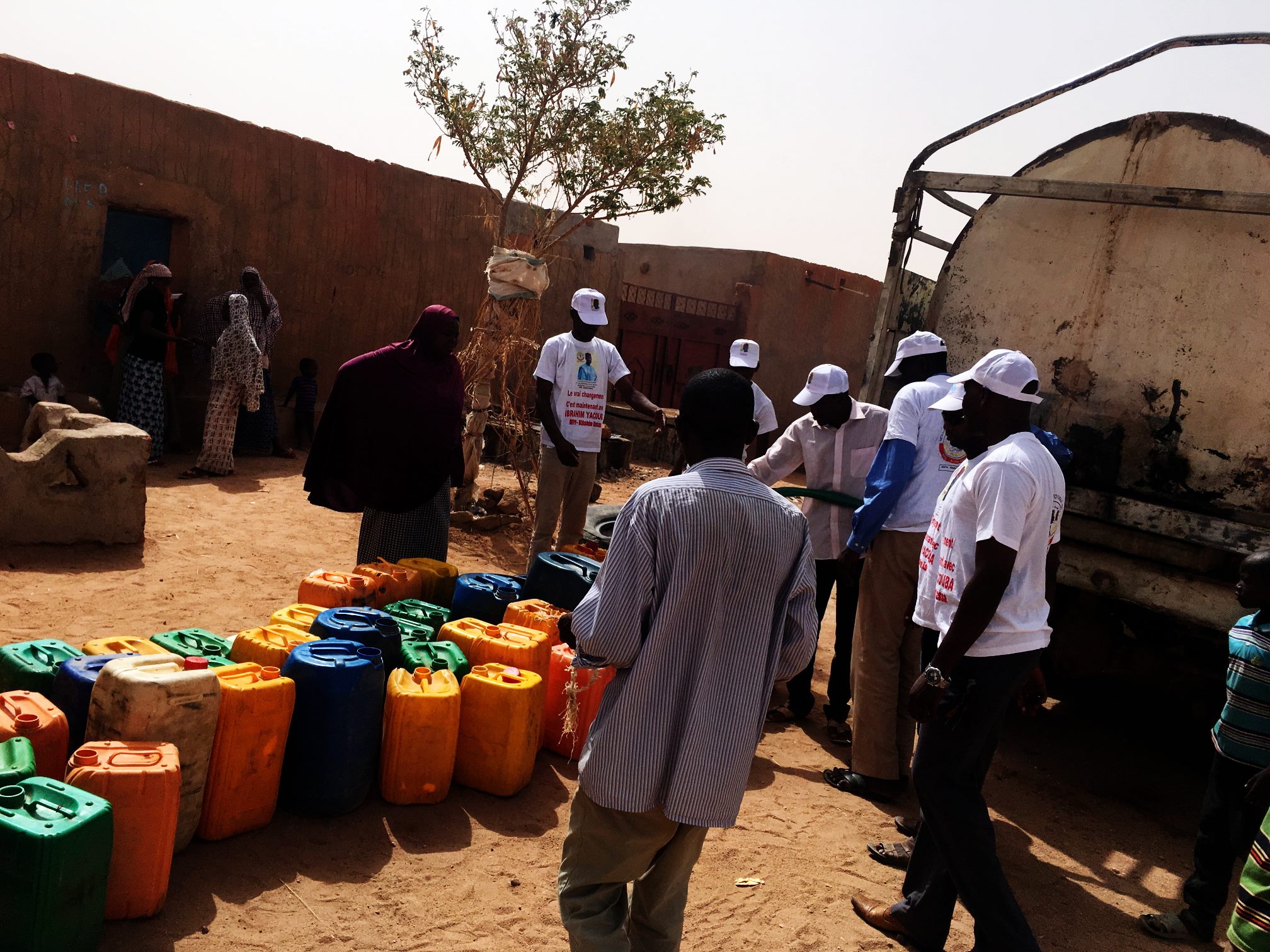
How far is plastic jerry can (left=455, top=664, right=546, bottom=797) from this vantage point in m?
3.76

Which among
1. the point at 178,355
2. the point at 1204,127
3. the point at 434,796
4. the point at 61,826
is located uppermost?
the point at 1204,127

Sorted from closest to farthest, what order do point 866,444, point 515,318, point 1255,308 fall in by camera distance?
point 1255,308 < point 866,444 < point 515,318

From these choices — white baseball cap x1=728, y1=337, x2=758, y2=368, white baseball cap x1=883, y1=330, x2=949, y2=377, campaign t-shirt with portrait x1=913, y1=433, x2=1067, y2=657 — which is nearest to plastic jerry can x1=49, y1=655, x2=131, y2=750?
campaign t-shirt with portrait x1=913, y1=433, x2=1067, y2=657

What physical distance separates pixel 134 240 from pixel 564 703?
6.95 metres

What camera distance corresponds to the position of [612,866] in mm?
2336

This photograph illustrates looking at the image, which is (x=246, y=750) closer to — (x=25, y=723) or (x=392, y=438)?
(x=25, y=723)

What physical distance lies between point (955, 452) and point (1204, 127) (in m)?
2.23

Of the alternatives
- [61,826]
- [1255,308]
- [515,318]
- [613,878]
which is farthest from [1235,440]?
[515,318]

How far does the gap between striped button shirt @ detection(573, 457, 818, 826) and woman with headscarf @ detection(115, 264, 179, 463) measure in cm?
741

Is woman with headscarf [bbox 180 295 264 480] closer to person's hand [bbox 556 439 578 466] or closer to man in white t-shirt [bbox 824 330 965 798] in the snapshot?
person's hand [bbox 556 439 578 466]

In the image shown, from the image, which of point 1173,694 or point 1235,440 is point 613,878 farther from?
point 1173,694

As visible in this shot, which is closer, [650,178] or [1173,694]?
[1173,694]

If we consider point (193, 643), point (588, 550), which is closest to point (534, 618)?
point (588, 550)

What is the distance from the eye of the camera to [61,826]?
243cm
